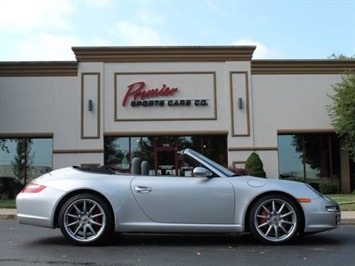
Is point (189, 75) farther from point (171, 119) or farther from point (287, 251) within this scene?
point (287, 251)

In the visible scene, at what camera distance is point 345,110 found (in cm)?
1831

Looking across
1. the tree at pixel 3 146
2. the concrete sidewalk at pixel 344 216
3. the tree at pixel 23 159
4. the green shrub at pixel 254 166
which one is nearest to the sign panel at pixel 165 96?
the green shrub at pixel 254 166

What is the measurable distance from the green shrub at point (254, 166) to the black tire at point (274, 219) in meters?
12.2

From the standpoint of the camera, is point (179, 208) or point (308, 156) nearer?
point (179, 208)

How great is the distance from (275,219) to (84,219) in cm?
254

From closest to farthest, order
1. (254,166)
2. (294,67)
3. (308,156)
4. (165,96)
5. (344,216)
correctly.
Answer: (344,216)
(254,166)
(165,96)
(294,67)
(308,156)

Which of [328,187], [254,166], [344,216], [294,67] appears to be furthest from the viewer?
[294,67]

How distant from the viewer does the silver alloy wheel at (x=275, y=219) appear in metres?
5.88

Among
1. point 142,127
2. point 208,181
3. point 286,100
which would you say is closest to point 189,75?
point 142,127

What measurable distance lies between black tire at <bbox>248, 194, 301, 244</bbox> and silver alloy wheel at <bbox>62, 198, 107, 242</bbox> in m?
2.01

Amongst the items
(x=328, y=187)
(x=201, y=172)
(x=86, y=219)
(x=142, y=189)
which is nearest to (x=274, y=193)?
(x=201, y=172)

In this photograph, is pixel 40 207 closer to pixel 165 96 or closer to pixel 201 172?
pixel 201 172

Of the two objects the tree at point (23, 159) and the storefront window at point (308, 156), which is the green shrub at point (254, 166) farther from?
the tree at point (23, 159)

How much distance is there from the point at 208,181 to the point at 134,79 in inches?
550
